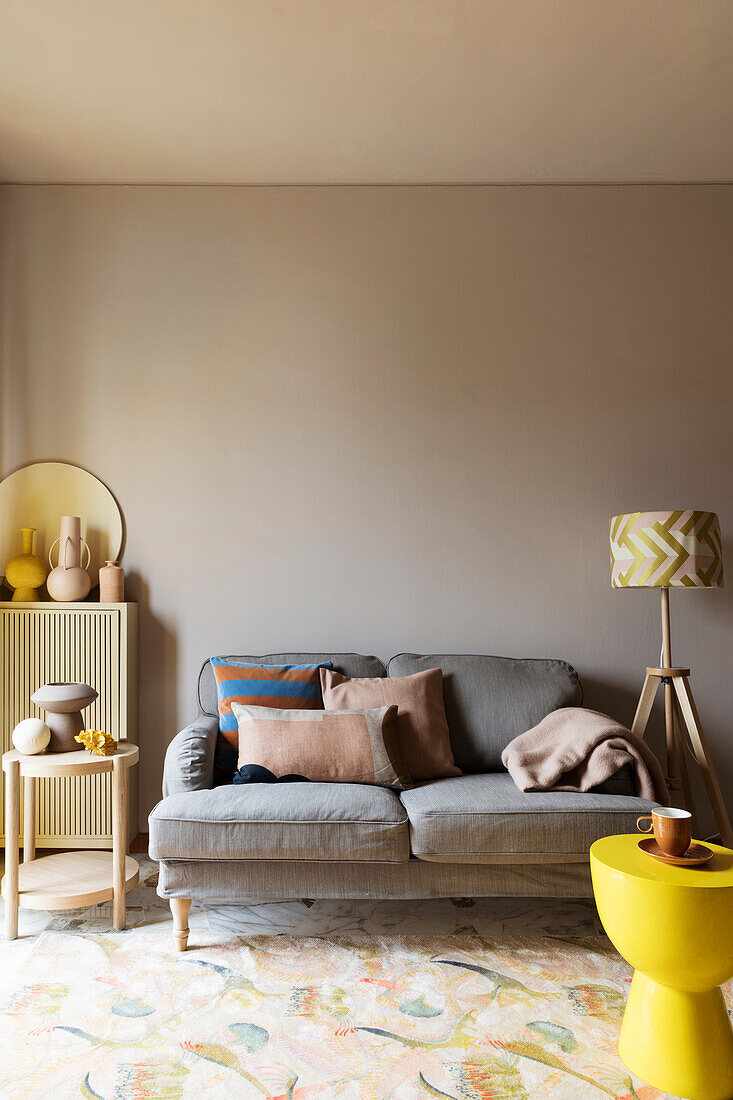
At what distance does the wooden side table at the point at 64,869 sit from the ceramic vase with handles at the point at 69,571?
758 mm

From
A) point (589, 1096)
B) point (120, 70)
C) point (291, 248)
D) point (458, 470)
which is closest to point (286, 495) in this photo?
point (458, 470)

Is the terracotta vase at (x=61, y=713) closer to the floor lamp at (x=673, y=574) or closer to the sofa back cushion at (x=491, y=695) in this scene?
the sofa back cushion at (x=491, y=695)

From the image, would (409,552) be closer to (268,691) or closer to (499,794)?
(268,691)

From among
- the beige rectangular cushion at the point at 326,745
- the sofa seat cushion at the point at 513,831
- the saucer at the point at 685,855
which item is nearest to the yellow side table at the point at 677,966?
the saucer at the point at 685,855

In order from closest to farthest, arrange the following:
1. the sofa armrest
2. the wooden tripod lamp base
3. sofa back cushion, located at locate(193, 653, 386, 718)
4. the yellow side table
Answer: the yellow side table → the sofa armrest → the wooden tripod lamp base → sofa back cushion, located at locate(193, 653, 386, 718)

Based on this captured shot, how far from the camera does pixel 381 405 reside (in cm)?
349

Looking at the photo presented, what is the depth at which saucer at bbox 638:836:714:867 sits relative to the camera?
1.86 metres

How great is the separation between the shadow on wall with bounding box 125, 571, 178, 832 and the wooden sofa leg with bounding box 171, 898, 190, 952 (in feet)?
3.46

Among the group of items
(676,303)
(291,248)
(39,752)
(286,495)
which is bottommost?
(39,752)

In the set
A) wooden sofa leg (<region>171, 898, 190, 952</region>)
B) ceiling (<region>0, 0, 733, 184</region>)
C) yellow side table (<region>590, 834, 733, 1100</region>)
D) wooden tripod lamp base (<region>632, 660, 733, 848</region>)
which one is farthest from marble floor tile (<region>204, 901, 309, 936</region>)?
ceiling (<region>0, 0, 733, 184</region>)

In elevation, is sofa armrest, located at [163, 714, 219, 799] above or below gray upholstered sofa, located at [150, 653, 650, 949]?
above

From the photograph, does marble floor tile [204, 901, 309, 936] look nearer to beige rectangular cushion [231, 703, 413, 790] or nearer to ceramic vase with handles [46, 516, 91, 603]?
beige rectangular cushion [231, 703, 413, 790]

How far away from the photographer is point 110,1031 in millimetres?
1955

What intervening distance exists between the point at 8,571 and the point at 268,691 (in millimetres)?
1279
